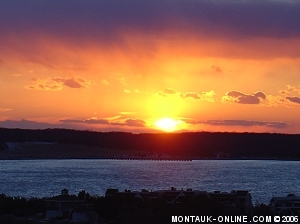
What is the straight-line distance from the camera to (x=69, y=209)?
122 feet

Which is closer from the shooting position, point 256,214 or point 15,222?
point 15,222

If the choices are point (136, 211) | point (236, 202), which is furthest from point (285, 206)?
point (136, 211)

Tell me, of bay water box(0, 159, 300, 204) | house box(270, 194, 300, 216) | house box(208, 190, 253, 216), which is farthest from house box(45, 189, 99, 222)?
bay water box(0, 159, 300, 204)

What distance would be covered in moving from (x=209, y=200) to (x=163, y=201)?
2.51 metres

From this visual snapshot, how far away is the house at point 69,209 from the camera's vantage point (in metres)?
34.4

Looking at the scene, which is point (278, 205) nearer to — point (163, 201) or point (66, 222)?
point (163, 201)

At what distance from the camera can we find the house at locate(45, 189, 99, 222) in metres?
34.4

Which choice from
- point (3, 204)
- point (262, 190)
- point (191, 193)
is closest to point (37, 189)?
point (262, 190)

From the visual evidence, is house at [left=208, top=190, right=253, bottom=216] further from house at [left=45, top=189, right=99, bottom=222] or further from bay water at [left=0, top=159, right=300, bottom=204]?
bay water at [left=0, top=159, right=300, bottom=204]

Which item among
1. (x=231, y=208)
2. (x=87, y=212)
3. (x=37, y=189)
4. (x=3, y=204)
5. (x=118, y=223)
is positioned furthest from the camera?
(x=37, y=189)

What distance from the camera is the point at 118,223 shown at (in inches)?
1292

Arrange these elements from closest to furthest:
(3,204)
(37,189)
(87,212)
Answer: (87,212), (3,204), (37,189)

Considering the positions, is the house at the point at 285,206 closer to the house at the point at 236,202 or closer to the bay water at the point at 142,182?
the house at the point at 236,202

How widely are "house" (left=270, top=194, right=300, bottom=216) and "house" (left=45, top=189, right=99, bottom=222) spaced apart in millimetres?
9179
